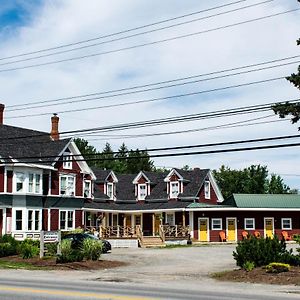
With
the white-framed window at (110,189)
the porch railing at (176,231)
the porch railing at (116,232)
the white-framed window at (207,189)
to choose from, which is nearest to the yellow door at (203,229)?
the porch railing at (176,231)

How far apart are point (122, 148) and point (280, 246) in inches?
3206

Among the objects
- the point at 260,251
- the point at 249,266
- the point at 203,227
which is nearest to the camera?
the point at 249,266

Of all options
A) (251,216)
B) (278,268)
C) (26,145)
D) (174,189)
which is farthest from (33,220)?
(278,268)

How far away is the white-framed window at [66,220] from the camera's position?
177 feet

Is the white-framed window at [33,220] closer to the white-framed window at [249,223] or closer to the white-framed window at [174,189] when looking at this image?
the white-framed window at [174,189]

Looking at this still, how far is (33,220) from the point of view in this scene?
50.6 meters

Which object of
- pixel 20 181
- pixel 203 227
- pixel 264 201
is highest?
pixel 20 181

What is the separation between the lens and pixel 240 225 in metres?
60.0

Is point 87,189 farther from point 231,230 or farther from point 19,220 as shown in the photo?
point 231,230

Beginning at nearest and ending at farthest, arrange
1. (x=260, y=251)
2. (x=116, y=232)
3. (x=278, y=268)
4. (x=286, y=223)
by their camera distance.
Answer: (x=278, y=268), (x=260, y=251), (x=116, y=232), (x=286, y=223)

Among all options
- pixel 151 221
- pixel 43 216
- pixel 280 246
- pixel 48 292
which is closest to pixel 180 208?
pixel 151 221

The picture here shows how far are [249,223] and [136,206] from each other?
39.1ft

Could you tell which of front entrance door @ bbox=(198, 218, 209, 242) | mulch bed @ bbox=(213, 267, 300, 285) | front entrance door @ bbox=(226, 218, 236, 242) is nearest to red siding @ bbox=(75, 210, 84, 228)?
front entrance door @ bbox=(198, 218, 209, 242)

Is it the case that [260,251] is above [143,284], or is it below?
above
